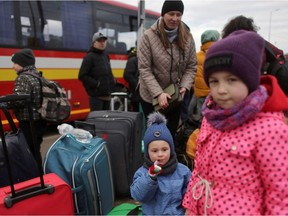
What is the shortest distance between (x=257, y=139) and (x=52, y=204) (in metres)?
1.44

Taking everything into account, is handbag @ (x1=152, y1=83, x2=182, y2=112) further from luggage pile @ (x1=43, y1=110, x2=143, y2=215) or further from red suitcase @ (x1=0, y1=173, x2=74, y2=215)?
red suitcase @ (x1=0, y1=173, x2=74, y2=215)

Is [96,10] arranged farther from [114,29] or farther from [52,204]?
[52,204]

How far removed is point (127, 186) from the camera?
3.26 m

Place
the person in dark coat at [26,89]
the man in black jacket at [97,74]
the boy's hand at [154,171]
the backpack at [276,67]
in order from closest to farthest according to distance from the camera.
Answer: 1. the boy's hand at [154,171]
2. the backpack at [276,67]
3. the person in dark coat at [26,89]
4. the man in black jacket at [97,74]

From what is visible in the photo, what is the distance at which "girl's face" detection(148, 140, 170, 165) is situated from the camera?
220cm

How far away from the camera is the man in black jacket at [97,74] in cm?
473

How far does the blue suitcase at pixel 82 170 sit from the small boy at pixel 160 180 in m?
0.66

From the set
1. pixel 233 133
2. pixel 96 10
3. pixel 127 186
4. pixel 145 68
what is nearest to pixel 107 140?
pixel 127 186

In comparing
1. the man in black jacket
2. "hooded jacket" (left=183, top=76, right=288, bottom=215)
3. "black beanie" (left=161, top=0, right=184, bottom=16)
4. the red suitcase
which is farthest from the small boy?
the man in black jacket

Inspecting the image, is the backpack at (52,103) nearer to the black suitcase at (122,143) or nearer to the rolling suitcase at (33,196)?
the black suitcase at (122,143)

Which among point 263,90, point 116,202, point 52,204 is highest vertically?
point 263,90

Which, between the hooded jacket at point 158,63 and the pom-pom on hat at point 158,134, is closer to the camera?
the pom-pom on hat at point 158,134

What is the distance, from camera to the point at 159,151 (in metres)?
2.24

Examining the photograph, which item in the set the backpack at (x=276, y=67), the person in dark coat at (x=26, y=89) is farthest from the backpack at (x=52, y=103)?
the backpack at (x=276, y=67)
